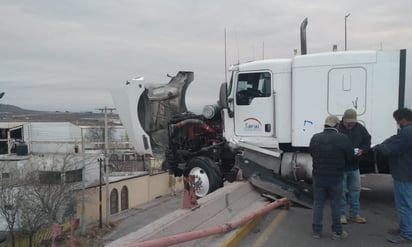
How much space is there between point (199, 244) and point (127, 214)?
131 ft

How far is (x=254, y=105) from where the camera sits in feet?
35.6

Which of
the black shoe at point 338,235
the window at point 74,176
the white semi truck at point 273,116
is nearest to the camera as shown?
the black shoe at point 338,235

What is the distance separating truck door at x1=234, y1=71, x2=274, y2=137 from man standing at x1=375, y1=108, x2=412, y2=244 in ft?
14.6

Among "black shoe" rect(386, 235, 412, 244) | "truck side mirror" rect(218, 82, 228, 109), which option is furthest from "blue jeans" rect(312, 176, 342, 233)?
"truck side mirror" rect(218, 82, 228, 109)

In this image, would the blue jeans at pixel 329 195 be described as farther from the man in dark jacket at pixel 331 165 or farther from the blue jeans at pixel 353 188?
the blue jeans at pixel 353 188

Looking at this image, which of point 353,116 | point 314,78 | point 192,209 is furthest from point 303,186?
point 192,209

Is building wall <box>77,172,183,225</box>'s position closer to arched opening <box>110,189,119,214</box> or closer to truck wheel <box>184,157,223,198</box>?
arched opening <box>110,189,119,214</box>

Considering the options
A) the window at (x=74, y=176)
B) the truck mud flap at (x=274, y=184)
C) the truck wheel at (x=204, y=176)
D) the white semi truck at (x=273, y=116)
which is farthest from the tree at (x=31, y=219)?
the truck mud flap at (x=274, y=184)

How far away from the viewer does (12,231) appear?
36.8 meters

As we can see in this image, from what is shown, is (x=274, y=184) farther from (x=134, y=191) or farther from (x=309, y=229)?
(x=134, y=191)

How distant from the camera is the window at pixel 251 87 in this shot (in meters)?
10.7

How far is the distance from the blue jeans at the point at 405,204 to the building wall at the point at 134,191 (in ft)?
114

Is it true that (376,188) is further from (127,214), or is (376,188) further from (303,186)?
(127,214)

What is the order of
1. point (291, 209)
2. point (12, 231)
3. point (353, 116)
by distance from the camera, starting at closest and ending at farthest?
point (353, 116) < point (291, 209) < point (12, 231)
